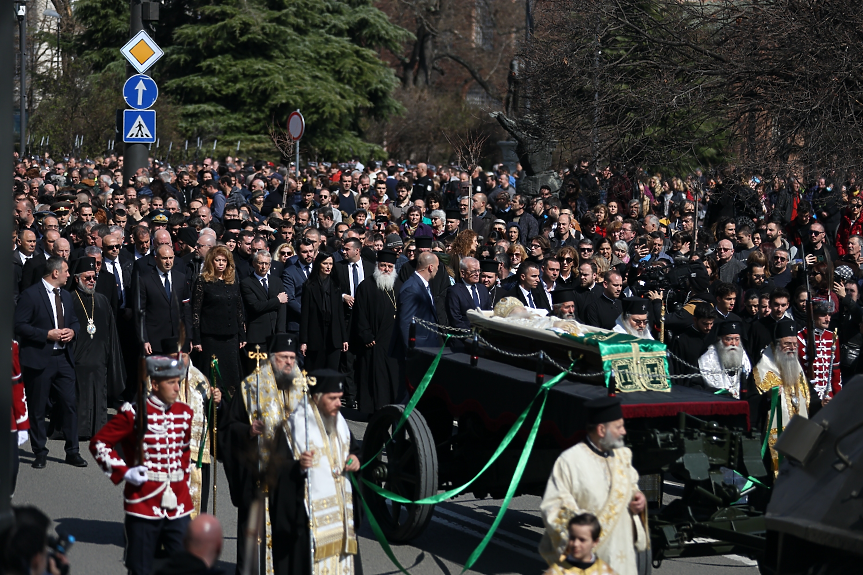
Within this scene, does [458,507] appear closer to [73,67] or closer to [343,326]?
[343,326]

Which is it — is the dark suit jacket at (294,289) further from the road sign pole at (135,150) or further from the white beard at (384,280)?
the road sign pole at (135,150)

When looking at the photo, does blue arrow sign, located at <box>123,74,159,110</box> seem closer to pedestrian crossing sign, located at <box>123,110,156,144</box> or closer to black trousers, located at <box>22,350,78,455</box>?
pedestrian crossing sign, located at <box>123,110,156,144</box>

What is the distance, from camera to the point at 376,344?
42.1 feet

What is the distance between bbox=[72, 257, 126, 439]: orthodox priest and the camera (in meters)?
11.4

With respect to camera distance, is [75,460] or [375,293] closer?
[75,460]

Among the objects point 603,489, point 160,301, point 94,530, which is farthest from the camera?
point 160,301

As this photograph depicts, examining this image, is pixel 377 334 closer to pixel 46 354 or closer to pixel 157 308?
pixel 157 308

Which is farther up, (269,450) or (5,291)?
(5,291)

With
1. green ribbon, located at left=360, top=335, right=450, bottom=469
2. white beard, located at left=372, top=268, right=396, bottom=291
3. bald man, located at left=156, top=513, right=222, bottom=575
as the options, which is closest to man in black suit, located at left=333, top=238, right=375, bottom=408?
white beard, located at left=372, top=268, right=396, bottom=291

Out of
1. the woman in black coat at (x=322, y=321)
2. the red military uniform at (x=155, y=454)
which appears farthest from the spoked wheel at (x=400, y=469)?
the woman in black coat at (x=322, y=321)

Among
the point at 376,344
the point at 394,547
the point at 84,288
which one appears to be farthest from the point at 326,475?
the point at 376,344

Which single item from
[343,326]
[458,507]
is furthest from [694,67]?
[458,507]

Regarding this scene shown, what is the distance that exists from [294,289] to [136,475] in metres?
7.23

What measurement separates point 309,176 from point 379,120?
65.7 ft
